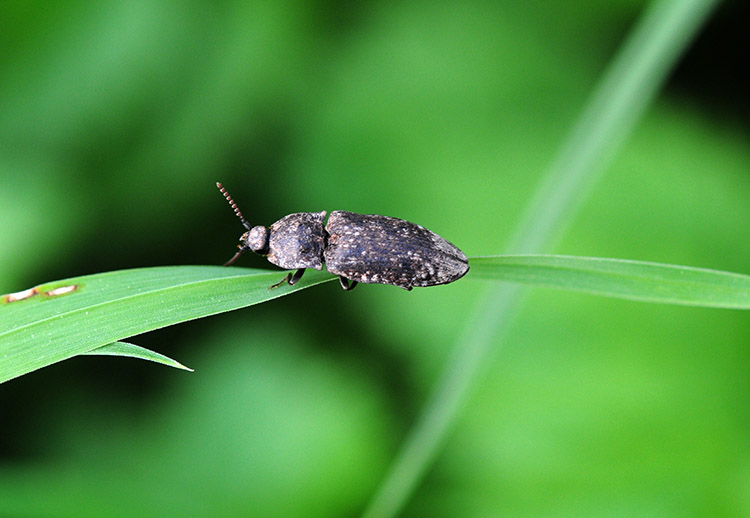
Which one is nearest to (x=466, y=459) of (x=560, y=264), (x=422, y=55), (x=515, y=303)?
(x=515, y=303)

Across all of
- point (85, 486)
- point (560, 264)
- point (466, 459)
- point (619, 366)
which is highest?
point (619, 366)

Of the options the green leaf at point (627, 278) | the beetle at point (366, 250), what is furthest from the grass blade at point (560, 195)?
the green leaf at point (627, 278)

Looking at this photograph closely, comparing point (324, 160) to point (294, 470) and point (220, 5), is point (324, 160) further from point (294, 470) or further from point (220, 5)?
point (294, 470)

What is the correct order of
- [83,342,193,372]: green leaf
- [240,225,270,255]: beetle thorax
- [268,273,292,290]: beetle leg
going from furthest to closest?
[240,225,270,255]: beetle thorax
[268,273,292,290]: beetle leg
[83,342,193,372]: green leaf

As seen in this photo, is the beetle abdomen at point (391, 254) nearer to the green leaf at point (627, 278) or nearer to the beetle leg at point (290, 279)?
the beetle leg at point (290, 279)

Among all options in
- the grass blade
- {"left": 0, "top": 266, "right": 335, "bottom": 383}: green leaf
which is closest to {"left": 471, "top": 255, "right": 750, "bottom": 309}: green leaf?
the grass blade

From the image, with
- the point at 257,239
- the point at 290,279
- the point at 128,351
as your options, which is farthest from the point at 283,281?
the point at 257,239

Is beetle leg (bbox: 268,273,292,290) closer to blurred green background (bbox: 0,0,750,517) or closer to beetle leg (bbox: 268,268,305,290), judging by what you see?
beetle leg (bbox: 268,268,305,290)
